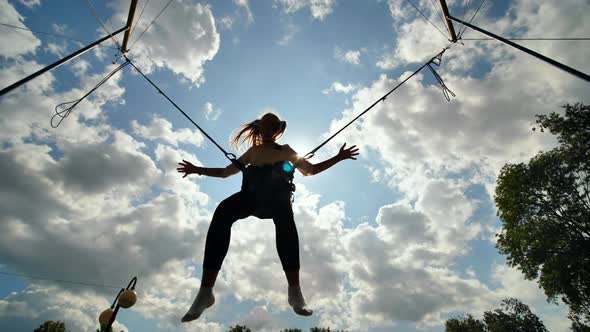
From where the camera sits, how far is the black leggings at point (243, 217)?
275 centimetres

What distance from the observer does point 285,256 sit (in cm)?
286

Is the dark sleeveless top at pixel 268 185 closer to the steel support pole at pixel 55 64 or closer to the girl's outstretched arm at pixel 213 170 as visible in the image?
the girl's outstretched arm at pixel 213 170

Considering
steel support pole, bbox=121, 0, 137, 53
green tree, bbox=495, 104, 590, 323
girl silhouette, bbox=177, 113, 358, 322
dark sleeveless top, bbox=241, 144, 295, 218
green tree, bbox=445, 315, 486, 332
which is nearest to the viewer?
girl silhouette, bbox=177, 113, 358, 322

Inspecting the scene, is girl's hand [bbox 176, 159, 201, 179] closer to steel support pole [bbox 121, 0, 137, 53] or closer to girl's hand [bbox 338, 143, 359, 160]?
girl's hand [bbox 338, 143, 359, 160]

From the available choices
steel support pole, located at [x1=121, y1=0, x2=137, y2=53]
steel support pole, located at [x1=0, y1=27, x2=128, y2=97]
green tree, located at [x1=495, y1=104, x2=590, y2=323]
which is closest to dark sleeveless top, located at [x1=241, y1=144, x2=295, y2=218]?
steel support pole, located at [x1=0, y1=27, x2=128, y2=97]

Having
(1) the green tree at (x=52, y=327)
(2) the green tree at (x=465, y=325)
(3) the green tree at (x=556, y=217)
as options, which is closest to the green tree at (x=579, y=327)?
(3) the green tree at (x=556, y=217)

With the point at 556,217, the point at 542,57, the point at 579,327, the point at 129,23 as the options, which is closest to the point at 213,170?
the point at 542,57

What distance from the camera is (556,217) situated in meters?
14.8

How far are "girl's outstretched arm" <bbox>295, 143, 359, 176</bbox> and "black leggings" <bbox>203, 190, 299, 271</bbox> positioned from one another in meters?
0.76

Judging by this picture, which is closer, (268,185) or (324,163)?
(268,185)

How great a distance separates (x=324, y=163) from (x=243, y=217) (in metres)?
1.24

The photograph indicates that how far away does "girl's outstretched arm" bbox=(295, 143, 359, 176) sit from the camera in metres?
3.65

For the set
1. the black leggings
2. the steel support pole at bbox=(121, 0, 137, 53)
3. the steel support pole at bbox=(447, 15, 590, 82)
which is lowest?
the black leggings

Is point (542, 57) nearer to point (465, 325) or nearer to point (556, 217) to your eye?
point (556, 217)
